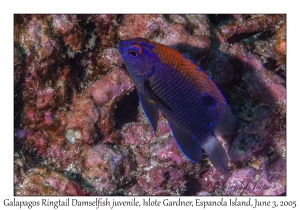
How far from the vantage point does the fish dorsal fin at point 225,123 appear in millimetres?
2565

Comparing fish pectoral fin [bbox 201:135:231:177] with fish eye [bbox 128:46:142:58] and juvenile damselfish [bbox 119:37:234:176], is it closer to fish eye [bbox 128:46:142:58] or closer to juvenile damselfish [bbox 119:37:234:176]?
juvenile damselfish [bbox 119:37:234:176]

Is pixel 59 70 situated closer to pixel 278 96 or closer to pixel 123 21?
pixel 123 21

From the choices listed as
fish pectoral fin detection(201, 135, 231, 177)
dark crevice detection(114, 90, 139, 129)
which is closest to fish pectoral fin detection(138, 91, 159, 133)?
fish pectoral fin detection(201, 135, 231, 177)

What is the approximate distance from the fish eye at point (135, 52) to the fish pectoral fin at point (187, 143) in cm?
73

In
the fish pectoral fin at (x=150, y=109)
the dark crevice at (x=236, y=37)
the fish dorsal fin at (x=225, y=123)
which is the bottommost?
the fish dorsal fin at (x=225, y=123)

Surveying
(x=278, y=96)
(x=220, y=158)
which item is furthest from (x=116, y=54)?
(x=278, y=96)

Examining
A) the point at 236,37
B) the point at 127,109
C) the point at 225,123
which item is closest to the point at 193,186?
the point at 127,109

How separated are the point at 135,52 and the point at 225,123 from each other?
107 cm

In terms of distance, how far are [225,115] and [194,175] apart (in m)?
2.18

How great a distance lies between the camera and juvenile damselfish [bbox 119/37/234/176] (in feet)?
7.94

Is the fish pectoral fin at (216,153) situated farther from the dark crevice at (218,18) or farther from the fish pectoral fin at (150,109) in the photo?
the dark crevice at (218,18)

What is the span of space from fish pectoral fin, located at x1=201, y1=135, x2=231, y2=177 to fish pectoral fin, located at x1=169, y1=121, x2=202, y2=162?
102 millimetres

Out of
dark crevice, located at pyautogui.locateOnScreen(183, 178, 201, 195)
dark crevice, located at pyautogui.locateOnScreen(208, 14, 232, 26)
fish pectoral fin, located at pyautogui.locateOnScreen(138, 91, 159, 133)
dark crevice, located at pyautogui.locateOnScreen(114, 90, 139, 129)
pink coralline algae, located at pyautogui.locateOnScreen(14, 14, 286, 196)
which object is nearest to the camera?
fish pectoral fin, located at pyautogui.locateOnScreen(138, 91, 159, 133)

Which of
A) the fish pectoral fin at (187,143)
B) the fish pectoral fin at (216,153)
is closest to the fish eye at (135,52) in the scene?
the fish pectoral fin at (187,143)
